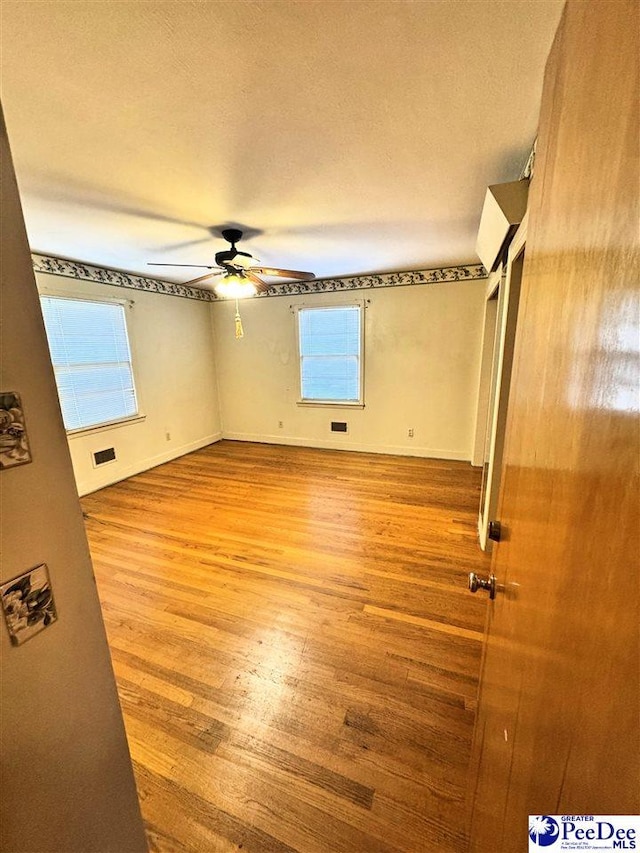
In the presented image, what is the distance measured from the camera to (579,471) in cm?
42

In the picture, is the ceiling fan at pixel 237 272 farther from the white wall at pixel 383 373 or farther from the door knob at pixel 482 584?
the door knob at pixel 482 584

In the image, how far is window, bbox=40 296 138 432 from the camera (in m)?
3.39

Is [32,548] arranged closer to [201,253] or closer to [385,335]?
[201,253]

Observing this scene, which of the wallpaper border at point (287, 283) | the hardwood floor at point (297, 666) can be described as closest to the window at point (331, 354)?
the wallpaper border at point (287, 283)

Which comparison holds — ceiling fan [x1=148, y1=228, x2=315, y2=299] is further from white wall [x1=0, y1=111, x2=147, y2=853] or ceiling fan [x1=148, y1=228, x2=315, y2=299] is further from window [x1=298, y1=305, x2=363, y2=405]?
white wall [x1=0, y1=111, x2=147, y2=853]

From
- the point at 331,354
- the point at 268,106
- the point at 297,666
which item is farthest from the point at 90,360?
the point at 297,666

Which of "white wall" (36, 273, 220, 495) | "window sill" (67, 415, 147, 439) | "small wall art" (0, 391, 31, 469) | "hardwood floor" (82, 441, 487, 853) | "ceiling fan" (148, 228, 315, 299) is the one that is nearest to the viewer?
"small wall art" (0, 391, 31, 469)

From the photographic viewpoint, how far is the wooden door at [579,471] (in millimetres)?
319

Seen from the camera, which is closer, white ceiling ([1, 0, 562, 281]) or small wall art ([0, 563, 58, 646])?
small wall art ([0, 563, 58, 646])

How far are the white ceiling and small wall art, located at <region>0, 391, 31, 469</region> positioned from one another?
1.15 m

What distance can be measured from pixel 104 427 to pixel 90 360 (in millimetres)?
772

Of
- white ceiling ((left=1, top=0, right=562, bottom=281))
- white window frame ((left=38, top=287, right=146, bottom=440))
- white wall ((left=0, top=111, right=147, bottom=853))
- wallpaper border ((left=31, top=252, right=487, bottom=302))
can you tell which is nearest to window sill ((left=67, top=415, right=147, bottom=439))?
white window frame ((left=38, top=287, right=146, bottom=440))

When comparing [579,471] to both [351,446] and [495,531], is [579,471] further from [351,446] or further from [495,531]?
[351,446]

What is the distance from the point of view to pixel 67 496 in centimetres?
70
